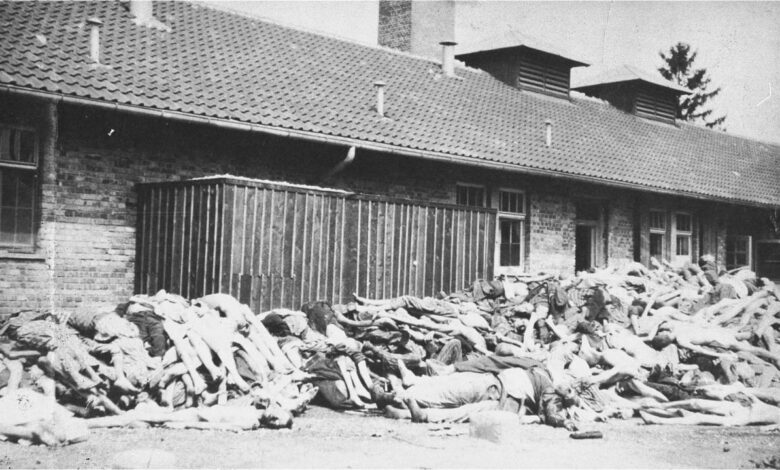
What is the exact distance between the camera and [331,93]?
14.6 metres

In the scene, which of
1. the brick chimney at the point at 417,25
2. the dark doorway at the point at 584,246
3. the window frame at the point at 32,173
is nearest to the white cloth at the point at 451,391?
the window frame at the point at 32,173

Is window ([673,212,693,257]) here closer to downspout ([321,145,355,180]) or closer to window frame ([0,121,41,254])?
downspout ([321,145,355,180])

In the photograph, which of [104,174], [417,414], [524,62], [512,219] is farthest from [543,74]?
[417,414]

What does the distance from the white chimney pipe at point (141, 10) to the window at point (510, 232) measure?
24.7ft

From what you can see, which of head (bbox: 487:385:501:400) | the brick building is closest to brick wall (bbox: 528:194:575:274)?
the brick building

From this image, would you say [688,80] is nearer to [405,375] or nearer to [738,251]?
[738,251]

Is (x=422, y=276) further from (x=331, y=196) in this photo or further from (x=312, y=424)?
(x=312, y=424)

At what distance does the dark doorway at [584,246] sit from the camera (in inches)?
717

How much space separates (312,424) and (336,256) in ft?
12.5

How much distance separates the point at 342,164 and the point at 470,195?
3644 millimetres

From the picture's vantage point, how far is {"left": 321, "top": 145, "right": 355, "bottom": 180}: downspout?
41.6 feet

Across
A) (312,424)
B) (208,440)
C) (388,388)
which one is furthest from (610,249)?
(208,440)

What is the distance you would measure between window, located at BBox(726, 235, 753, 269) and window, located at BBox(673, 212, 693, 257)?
6.11 ft

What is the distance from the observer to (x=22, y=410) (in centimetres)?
676
